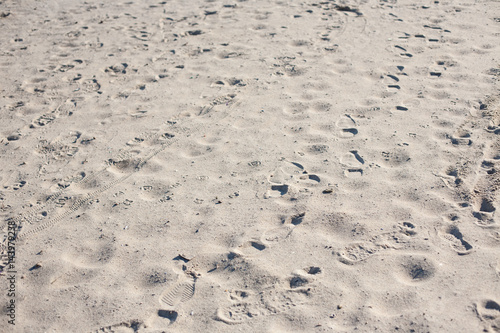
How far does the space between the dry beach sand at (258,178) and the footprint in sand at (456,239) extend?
0.04 feet

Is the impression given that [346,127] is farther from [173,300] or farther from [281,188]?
[173,300]

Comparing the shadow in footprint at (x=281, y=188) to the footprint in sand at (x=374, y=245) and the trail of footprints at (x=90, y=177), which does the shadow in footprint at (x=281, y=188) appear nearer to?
the footprint in sand at (x=374, y=245)

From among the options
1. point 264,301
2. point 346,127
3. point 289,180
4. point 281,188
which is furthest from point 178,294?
point 346,127

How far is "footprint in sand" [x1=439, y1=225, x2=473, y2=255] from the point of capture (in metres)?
2.59

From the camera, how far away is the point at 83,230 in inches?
120

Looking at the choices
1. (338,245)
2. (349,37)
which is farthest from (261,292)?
(349,37)

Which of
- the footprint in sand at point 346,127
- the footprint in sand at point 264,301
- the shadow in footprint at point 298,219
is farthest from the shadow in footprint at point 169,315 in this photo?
the footprint in sand at point 346,127

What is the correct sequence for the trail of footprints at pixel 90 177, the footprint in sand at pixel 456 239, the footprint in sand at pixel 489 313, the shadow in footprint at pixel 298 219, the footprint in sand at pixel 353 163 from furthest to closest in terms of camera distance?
1. the footprint in sand at pixel 353 163
2. the trail of footprints at pixel 90 177
3. the shadow in footprint at pixel 298 219
4. the footprint in sand at pixel 456 239
5. the footprint in sand at pixel 489 313

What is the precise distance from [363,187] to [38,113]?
3106mm

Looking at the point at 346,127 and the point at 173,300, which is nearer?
the point at 173,300

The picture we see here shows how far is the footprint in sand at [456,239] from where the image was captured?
2590 mm

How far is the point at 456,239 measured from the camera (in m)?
2.67

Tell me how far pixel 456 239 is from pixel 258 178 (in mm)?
1354

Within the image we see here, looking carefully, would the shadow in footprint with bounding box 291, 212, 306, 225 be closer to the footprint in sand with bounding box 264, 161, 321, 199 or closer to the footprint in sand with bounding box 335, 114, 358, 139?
the footprint in sand with bounding box 264, 161, 321, 199
